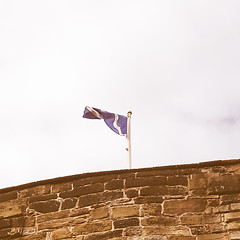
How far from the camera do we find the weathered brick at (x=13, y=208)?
8586 millimetres

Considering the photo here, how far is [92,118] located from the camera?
11.3m

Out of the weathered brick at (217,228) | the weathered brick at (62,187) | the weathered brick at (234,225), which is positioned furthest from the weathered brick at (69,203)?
the weathered brick at (234,225)

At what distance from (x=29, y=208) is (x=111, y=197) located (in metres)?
1.24

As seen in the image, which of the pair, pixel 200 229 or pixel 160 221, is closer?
pixel 200 229

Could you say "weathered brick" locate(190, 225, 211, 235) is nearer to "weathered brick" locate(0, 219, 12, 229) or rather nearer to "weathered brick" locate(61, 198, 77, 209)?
"weathered brick" locate(61, 198, 77, 209)

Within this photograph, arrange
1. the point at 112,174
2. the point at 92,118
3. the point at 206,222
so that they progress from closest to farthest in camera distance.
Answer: the point at 206,222 < the point at 112,174 < the point at 92,118

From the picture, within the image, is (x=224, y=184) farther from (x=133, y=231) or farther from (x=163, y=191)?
(x=133, y=231)

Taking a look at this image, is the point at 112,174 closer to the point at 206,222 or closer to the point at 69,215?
the point at 69,215

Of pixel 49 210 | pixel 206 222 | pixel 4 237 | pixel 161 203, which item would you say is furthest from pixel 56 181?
pixel 206 222

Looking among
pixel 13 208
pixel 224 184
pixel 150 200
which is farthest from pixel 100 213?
pixel 224 184

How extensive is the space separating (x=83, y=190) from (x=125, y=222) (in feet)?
2.69

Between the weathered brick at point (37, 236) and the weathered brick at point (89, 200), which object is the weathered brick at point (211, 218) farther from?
the weathered brick at point (37, 236)

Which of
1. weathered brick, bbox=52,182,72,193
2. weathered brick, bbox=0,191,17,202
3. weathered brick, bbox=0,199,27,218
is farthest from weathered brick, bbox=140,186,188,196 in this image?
weathered brick, bbox=0,191,17,202

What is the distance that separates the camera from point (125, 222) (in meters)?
8.01
